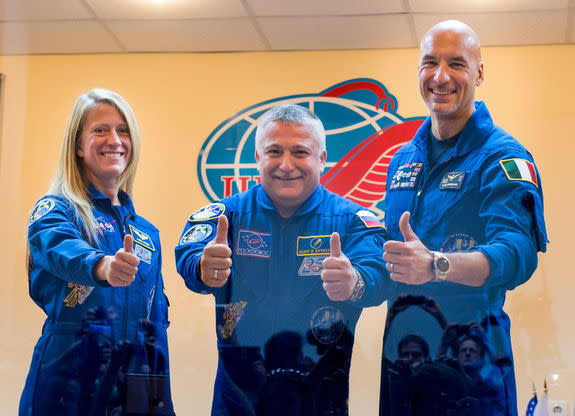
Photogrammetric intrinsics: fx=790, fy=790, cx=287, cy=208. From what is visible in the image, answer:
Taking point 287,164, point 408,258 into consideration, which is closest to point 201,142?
point 287,164

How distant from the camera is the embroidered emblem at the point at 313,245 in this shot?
2.73 metres

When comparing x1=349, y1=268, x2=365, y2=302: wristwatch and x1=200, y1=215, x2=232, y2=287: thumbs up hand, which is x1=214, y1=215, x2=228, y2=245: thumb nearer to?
x1=200, y1=215, x2=232, y2=287: thumbs up hand

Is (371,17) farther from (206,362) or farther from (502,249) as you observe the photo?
(206,362)

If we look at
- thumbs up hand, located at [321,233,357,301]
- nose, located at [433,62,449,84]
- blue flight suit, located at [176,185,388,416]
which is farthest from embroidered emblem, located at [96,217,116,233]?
nose, located at [433,62,449,84]

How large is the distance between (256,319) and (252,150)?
0.61 m

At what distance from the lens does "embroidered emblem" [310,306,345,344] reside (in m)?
2.74

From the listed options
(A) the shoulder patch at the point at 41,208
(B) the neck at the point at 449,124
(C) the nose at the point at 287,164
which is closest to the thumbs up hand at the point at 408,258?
(B) the neck at the point at 449,124

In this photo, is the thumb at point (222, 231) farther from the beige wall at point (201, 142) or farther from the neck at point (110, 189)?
the neck at point (110, 189)

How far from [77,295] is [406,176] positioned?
1.24 metres

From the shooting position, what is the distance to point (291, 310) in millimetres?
2748

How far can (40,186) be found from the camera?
9.84 feet

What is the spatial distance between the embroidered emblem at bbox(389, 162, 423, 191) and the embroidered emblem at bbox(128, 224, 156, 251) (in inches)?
35.3

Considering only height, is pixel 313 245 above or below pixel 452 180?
below

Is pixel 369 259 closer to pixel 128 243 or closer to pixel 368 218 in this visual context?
pixel 368 218
